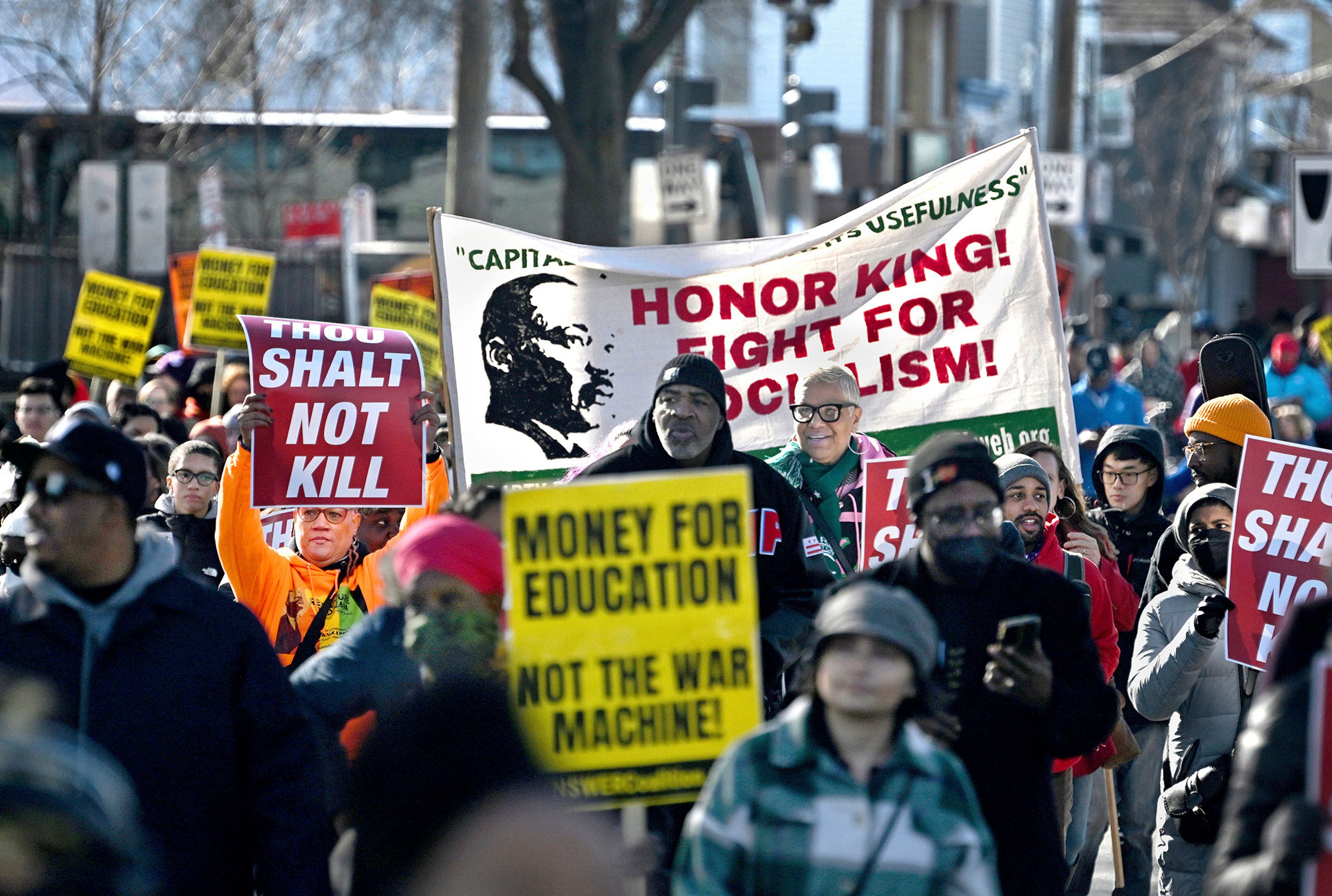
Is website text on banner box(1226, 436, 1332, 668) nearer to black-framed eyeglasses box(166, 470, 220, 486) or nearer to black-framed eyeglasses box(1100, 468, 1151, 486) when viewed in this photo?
black-framed eyeglasses box(1100, 468, 1151, 486)

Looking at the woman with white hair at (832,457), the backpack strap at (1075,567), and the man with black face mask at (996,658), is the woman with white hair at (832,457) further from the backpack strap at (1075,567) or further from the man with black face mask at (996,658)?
the man with black face mask at (996,658)

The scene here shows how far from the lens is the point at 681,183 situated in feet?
58.3

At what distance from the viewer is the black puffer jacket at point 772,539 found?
18.2 feet

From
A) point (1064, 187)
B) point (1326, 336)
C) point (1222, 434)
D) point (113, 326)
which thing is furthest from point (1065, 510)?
point (1064, 187)

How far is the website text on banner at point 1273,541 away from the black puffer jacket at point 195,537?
364 cm

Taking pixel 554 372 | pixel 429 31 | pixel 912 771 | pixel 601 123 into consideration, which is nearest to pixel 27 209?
pixel 601 123

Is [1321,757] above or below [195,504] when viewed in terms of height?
below

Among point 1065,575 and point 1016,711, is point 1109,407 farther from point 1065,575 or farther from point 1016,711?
point 1016,711

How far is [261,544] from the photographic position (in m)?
5.99

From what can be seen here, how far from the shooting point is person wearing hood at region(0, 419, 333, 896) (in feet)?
12.7

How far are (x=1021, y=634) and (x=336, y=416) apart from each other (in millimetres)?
3246

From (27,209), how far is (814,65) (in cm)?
3030

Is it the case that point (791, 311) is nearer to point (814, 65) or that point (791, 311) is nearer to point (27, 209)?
point (27, 209)

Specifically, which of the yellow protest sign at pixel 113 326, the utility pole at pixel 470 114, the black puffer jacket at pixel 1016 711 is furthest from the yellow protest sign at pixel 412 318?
the utility pole at pixel 470 114
